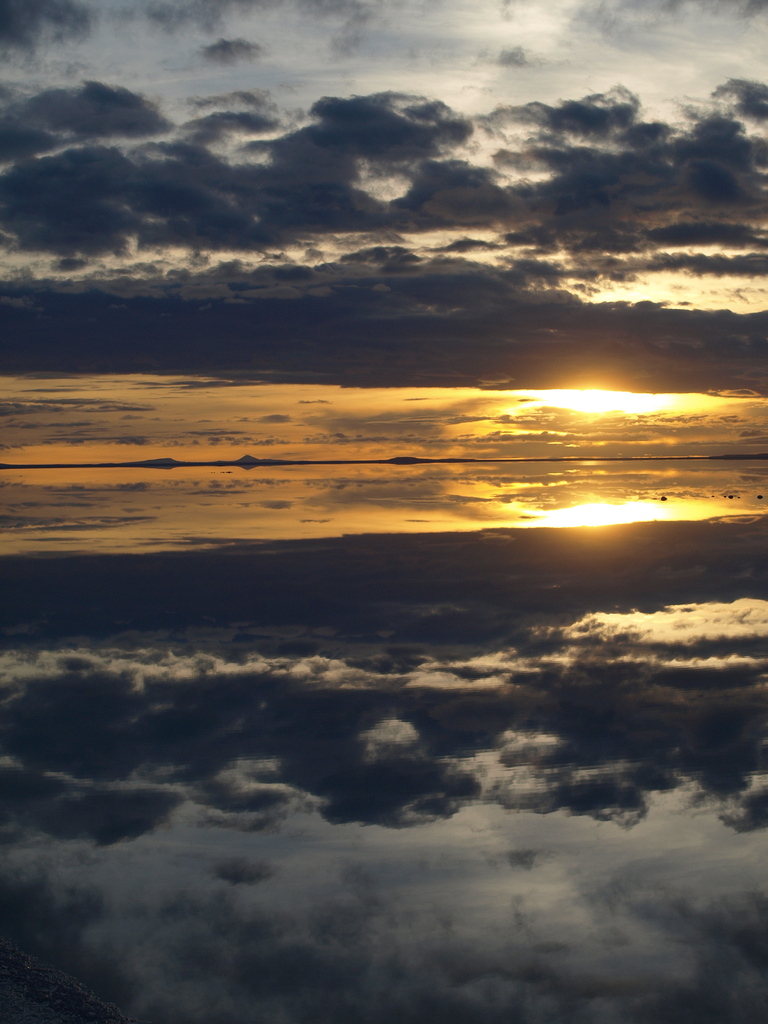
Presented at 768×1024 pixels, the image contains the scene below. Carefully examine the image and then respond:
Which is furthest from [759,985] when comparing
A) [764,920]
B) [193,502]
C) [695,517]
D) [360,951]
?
[193,502]

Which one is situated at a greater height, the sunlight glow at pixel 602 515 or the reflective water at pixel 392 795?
the sunlight glow at pixel 602 515

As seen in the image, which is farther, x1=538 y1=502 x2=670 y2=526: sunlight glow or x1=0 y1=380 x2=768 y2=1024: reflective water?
x1=538 y1=502 x2=670 y2=526: sunlight glow

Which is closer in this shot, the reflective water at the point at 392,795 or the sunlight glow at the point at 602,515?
the reflective water at the point at 392,795

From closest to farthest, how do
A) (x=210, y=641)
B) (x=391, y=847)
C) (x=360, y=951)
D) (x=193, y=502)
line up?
(x=360, y=951) < (x=391, y=847) < (x=210, y=641) < (x=193, y=502)

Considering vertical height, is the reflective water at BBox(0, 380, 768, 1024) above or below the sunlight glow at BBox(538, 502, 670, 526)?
below

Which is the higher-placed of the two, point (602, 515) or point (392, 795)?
point (602, 515)

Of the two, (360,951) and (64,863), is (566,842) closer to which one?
(360,951)

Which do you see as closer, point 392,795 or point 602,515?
point 392,795

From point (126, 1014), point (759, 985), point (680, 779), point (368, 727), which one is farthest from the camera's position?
point (368, 727)
